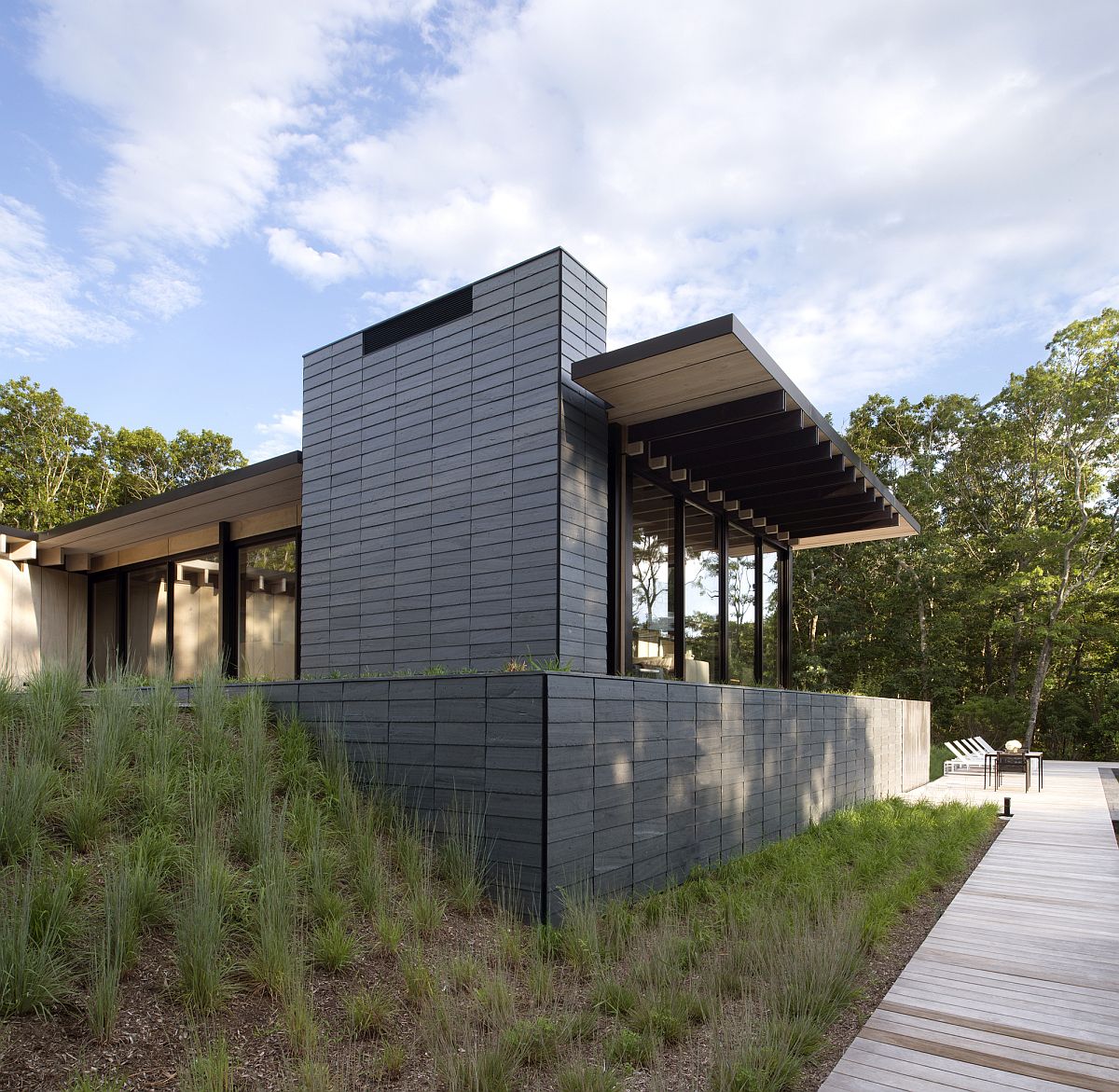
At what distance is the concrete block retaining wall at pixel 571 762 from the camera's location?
15.3ft

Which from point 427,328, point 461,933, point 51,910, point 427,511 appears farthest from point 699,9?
point 51,910

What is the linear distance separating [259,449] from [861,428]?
68.6ft

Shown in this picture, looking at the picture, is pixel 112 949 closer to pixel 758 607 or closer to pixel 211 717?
pixel 211 717

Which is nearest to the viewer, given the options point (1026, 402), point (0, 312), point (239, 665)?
point (239, 665)

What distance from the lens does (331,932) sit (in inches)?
145

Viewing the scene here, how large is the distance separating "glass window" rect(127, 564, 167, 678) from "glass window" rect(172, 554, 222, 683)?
28cm

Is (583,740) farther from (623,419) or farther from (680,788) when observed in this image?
(623,419)

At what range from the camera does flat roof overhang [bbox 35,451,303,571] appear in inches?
400

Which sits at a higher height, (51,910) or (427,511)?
(427,511)

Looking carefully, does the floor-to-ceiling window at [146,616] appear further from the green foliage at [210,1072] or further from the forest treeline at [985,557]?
the forest treeline at [985,557]

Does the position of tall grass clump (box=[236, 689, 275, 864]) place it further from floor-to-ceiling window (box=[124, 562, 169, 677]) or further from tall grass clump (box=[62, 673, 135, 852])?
floor-to-ceiling window (box=[124, 562, 169, 677])

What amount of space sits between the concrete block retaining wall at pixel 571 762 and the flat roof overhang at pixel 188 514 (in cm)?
469

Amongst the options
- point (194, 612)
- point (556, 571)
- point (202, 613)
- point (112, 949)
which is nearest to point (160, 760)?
point (112, 949)

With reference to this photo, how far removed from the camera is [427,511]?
8.15 meters
